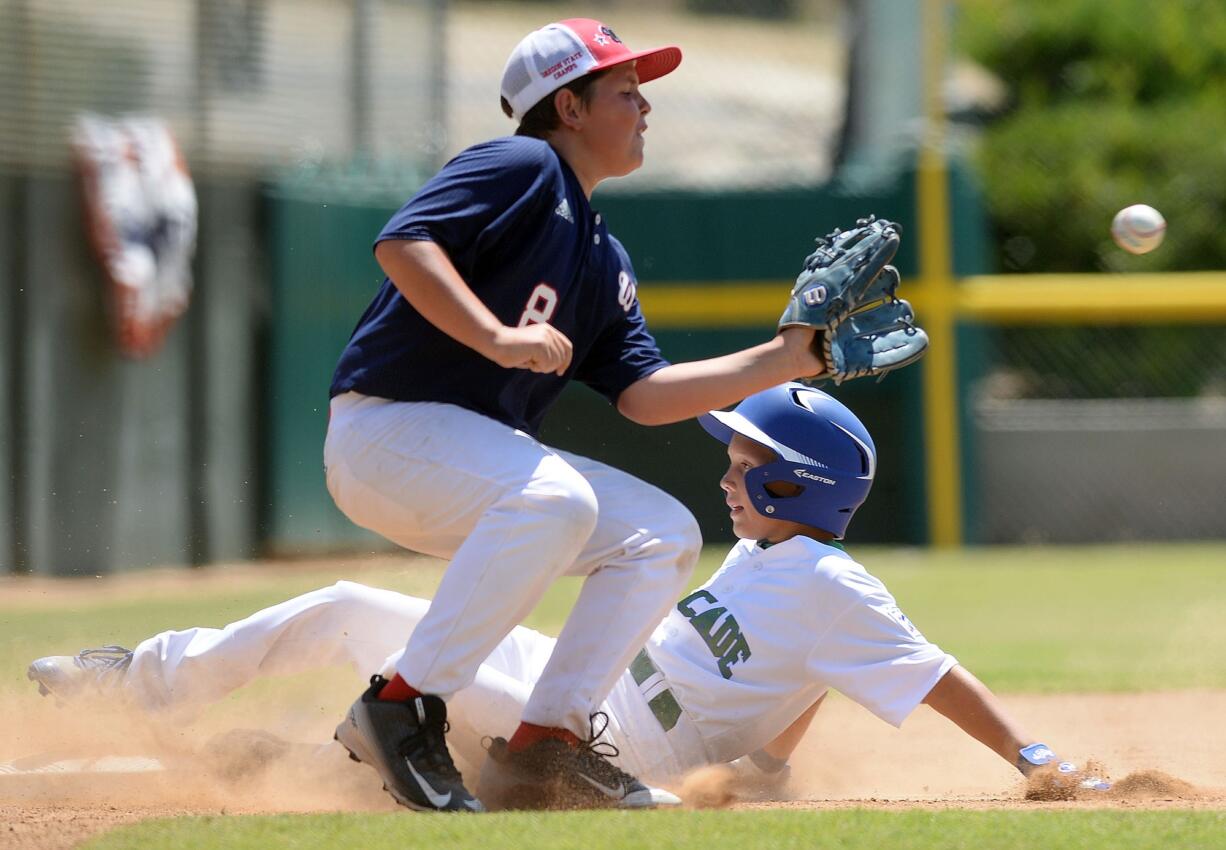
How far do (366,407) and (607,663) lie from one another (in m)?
0.74

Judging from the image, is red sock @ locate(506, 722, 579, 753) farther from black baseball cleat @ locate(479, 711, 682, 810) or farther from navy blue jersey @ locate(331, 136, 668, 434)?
navy blue jersey @ locate(331, 136, 668, 434)

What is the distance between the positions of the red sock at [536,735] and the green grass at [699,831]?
9.7 inches

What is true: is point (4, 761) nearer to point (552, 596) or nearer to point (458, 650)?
point (458, 650)

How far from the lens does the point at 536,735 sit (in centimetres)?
338

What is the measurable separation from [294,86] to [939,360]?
468 centimetres

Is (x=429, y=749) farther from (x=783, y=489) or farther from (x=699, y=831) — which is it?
(x=783, y=489)

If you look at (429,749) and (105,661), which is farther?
(105,661)

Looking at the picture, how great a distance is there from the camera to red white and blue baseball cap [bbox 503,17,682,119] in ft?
12.0

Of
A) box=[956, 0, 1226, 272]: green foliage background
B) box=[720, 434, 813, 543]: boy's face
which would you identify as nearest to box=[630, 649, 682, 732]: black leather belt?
box=[720, 434, 813, 543]: boy's face

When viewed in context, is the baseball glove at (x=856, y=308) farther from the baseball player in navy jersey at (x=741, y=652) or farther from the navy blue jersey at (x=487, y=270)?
the navy blue jersey at (x=487, y=270)

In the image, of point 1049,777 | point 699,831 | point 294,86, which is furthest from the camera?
point 294,86

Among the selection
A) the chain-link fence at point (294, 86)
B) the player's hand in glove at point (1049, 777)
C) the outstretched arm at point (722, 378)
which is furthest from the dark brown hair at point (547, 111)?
the chain-link fence at point (294, 86)

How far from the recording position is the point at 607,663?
3.39 metres

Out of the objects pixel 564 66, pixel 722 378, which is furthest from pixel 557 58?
pixel 722 378
